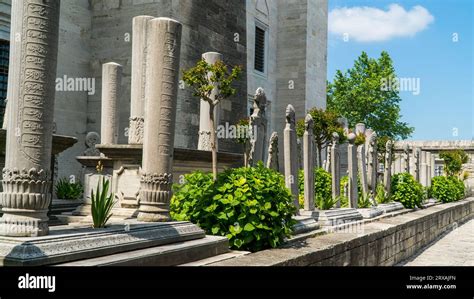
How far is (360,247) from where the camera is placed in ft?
23.5

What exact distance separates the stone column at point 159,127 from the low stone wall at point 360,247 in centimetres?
128

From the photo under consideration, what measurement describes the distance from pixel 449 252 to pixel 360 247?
5430 millimetres

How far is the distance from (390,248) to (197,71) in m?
4.75

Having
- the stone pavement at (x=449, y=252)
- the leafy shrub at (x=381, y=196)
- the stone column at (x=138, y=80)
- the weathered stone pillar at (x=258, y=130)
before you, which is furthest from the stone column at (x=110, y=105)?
the leafy shrub at (x=381, y=196)

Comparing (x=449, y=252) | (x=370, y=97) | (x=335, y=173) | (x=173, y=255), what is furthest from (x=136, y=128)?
(x=370, y=97)

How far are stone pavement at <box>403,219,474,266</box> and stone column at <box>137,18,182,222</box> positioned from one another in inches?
234

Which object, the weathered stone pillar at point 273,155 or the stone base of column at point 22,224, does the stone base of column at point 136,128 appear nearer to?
the weathered stone pillar at point 273,155

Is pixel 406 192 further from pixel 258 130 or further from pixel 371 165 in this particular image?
pixel 258 130

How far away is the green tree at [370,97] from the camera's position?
136ft

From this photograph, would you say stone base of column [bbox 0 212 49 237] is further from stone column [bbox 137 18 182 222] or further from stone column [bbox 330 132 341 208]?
stone column [bbox 330 132 341 208]

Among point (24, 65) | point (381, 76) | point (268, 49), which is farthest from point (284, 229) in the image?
point (381, 76)

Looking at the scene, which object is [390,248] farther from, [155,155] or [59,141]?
[59,141]

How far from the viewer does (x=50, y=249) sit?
12.3ft

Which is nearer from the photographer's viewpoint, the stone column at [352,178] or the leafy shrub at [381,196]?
the stone column at [352,178]
